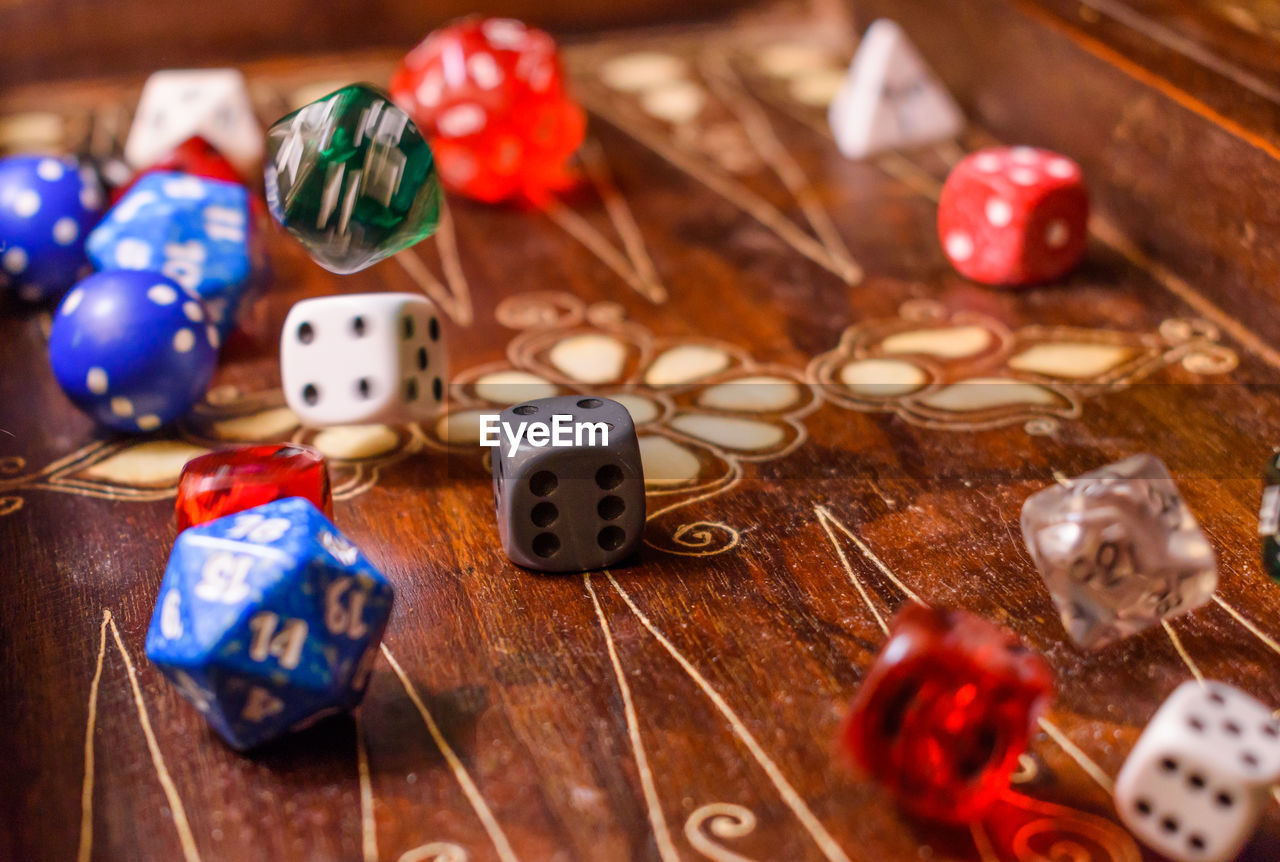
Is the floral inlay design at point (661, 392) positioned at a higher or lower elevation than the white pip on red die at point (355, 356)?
lower

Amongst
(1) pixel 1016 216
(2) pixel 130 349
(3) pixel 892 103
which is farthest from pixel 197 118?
(1) pixel 1016 216

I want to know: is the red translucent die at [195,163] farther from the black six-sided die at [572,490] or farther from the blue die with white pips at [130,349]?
the black six-sided die at [572,490]

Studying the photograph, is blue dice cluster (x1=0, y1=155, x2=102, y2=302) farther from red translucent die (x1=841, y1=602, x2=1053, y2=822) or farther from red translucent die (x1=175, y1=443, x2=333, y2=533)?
red translucent die (x1=841, y1=602, x2=1053, y2=822)

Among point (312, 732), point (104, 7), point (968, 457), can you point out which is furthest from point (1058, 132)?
point (104, 7)

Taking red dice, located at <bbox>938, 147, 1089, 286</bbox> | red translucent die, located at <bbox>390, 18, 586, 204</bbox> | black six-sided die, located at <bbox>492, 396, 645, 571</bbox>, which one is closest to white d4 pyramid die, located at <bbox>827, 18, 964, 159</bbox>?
red dice, located at <bbox>938, 147, 1089, 286</bbox>

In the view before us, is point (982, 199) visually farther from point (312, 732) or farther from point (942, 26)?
point (312, 732)

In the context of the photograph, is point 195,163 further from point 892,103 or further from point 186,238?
point 892,103

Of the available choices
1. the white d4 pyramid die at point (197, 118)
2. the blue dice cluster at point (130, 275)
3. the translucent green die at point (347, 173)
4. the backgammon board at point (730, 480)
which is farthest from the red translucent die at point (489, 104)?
the translucent green die at point (347, 173)
